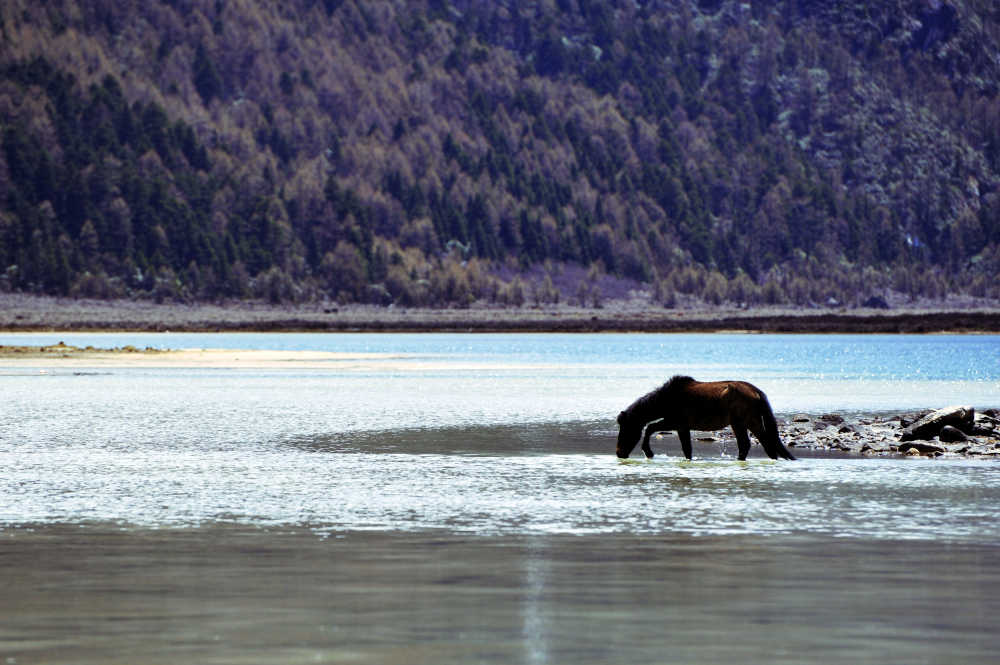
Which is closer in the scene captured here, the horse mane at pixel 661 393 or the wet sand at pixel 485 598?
the wet sand at pixel 485 598

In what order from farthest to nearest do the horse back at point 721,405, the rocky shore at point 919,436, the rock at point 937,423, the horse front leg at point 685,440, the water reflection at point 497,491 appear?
the rock at point 937,423, the rocky shore at point 919,436, the horse front leg at point 685,440, the horse back at point 721,405, the water reflection at point 497,491

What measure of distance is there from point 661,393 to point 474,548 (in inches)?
466

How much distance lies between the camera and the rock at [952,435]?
34.2 metres

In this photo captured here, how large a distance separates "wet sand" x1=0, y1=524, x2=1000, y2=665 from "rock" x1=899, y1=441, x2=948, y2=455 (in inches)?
549

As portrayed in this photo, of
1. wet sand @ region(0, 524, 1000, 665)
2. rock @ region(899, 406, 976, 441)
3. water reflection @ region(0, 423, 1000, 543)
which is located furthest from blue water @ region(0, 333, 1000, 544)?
rock @ region(899, 406, 976, 441)

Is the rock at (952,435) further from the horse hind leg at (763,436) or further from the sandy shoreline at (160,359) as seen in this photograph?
the sandy shoreline at (160,359)

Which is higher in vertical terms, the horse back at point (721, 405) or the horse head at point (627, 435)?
the horse back at point (721, 405)

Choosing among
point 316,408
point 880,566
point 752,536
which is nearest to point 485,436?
point 316,408

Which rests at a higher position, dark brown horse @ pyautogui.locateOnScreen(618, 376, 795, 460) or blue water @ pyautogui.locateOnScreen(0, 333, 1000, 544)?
dark brown horse @ pyautogui.locateOnScreen(618, 376, 795, 460)

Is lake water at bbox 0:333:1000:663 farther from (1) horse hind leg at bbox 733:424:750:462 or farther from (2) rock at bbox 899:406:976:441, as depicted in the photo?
(2) rock at bbox 899:406:976:441

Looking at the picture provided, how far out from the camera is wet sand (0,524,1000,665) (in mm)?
12844

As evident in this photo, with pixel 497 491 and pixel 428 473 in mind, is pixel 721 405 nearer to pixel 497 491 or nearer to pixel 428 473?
pixel 428 473

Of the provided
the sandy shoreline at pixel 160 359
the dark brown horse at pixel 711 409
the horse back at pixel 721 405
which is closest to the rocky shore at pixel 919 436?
the dark brown horse at pixel 711 409

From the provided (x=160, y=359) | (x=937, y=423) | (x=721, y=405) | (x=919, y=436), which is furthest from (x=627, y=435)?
(x=160, y=359)
